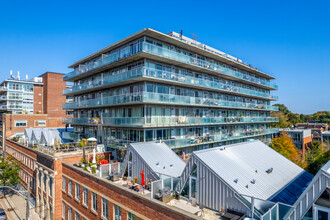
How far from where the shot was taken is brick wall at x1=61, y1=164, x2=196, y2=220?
11.2 m

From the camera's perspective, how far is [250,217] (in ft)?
31.2

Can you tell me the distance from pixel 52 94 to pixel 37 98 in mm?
4995

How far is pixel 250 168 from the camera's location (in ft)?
45.3

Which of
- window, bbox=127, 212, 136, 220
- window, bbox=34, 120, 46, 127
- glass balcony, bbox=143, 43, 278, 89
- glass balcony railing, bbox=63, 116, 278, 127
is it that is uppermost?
glass balcony, bbox=143, 43, 278, 89

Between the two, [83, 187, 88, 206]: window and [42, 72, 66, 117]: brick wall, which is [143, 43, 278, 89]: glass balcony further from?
[42, 72, 66, 117]: brick wall

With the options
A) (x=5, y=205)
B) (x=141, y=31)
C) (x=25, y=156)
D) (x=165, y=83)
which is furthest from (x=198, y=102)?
(x=5, y=205)

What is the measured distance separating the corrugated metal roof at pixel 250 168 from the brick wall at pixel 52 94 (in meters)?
55.1

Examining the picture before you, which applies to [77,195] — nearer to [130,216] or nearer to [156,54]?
[130,216]

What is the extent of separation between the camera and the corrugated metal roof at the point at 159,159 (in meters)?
16.1

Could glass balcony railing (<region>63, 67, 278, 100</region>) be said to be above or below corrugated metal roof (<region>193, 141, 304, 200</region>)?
above

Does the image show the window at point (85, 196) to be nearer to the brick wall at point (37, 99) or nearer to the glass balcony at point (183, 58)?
the glass balcony at point (183, 58)

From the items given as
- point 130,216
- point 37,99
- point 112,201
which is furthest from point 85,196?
point 37,99

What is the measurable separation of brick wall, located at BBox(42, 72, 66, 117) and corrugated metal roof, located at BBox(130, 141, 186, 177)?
4893cm

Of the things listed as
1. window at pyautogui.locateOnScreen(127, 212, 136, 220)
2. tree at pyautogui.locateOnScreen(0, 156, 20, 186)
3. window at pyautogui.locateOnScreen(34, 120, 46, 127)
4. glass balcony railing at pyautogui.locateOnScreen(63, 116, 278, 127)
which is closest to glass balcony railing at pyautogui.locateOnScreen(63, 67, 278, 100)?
glass balcony railing at pyautogui.locateOnScreen(63, 116, 278, 127)
